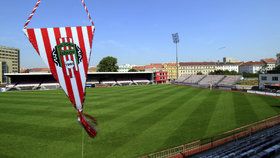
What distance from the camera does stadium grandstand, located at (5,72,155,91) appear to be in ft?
278

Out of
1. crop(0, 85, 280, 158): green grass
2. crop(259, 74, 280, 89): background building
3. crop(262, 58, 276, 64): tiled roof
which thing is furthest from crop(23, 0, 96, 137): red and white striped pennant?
crop(262, 58, 276, 64): tiled roof

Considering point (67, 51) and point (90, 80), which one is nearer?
point (67, 51)

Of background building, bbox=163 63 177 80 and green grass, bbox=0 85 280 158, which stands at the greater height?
background building, bbox=163 63 177 80

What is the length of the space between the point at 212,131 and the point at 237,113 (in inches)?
366

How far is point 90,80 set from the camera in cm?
10050

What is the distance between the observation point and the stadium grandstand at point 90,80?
3337 inches

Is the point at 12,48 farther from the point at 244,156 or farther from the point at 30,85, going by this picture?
the point at 244,156

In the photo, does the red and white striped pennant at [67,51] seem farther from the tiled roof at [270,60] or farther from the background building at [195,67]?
the tiled roof at [270,60]

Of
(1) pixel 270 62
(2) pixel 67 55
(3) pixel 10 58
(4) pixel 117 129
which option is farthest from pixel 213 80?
(3) pixel 10 58

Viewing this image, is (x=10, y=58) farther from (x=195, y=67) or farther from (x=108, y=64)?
(x=195, y=67)

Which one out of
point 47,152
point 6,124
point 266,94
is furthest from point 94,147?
point 266,94

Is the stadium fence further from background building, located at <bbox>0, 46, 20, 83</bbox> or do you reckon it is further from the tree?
background building, located at <bbox>0, 46, 20, 83</bbox>

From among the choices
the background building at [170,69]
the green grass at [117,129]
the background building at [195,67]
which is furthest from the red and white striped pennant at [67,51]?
the background building at [195,67]

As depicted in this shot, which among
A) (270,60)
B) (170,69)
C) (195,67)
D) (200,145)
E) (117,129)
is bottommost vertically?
(117,129)
